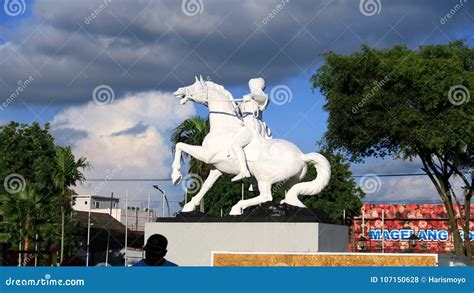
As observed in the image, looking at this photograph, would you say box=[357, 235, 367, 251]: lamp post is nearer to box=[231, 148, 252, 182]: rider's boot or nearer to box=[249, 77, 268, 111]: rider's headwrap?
box=[249, 77, 268, 111]: rider's headwrap

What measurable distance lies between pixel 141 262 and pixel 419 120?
22.8 m

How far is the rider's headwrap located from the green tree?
11.6 m

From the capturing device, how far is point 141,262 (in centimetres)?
699

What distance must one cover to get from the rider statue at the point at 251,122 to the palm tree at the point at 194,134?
14706 mm

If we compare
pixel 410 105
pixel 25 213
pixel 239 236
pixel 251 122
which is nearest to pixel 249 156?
pixel 251 122

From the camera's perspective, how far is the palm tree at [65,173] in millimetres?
31672

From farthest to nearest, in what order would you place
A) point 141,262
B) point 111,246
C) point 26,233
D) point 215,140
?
point 111,246
point 26,233
point 215,140
point 141,262

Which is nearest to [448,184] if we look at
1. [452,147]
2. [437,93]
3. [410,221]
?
[452,147]

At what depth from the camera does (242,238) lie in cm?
1684

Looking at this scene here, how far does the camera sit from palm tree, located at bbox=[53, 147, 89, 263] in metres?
31.7

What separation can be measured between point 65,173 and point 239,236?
16.6 metres
